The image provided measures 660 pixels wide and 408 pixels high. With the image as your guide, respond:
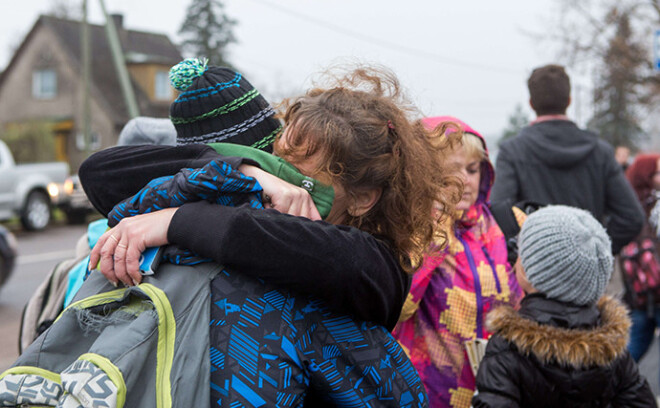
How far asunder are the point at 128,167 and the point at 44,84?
3932cm

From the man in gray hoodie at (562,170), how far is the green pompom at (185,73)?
2498 millimetres

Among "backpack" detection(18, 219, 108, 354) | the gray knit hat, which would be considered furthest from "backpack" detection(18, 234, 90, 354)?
the gray knit hat

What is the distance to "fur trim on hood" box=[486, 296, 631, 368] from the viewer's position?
2.17 meters

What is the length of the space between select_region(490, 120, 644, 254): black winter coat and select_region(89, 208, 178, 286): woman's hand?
278 cm

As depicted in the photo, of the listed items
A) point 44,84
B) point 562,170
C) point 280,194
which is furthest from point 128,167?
point 44,84

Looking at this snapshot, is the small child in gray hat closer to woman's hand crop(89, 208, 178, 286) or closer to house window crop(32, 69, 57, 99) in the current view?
woman's hand crop(89, 208, 178, 286)

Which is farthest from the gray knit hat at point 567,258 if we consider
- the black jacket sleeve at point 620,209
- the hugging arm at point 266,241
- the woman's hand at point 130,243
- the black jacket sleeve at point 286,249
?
the black jacket sleeve at point 620,209

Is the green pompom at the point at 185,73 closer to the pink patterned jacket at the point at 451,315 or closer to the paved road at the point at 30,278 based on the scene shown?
the pink patterned jacket at the point at 451,315

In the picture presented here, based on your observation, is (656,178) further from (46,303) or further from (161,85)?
(161,85)

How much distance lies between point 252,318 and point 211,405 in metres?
0.17

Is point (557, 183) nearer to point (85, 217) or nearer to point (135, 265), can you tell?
point (135, 265)

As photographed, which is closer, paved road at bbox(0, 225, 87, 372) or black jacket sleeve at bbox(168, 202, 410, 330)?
black jacket sleeve at bbox(168, 202, 410, 330)

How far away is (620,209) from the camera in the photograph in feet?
12.4

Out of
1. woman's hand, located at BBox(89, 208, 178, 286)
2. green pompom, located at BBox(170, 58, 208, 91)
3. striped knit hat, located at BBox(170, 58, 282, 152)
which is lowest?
woman's hand, located at BBox(89, 208, 178, 286)
